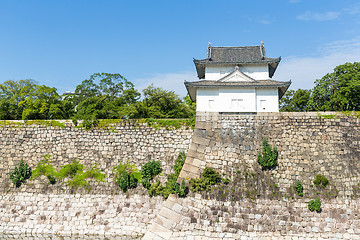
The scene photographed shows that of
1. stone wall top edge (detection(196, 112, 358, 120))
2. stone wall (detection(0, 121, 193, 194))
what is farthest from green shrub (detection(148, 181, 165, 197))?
stone wall top edge (detection(196, 112, 358, 120))

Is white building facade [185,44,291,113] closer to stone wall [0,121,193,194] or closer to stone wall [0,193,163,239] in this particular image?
stone wall [0,121,193,194]

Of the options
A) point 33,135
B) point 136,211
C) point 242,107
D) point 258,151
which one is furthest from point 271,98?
point 33,135

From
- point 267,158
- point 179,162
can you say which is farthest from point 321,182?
point 179,162

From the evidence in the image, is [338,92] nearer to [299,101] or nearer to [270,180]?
[299,101]

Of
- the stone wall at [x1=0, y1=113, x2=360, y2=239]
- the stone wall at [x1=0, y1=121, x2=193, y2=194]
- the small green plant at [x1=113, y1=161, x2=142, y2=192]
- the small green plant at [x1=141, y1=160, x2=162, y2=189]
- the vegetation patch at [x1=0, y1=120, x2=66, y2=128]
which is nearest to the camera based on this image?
the stone wall at [x1=0, y1=113, x2=360, y2=239]

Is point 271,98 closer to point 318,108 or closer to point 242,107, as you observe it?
point 242,107

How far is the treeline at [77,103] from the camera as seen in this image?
2184 cm

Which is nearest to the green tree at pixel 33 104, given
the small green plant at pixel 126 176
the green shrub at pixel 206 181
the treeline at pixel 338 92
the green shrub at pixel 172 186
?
the small green plant at pixel 126 176

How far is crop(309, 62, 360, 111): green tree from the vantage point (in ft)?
80.1

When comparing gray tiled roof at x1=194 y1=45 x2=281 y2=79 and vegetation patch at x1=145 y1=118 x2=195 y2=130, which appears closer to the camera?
vegetation patch at x1=145 y1=118 x2=195 y2=130

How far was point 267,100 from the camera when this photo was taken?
18.5 m

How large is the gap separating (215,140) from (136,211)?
6.57 meters

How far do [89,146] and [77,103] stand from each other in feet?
21.6

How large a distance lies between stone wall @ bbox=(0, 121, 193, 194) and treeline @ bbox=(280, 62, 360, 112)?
608 inches
